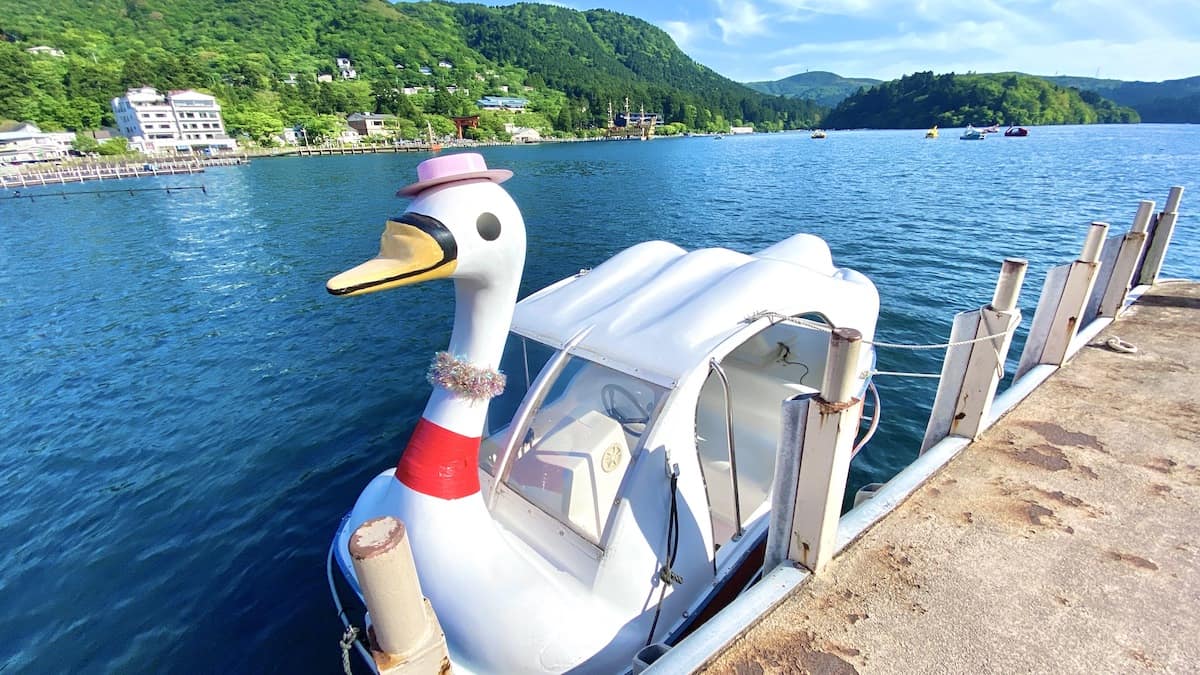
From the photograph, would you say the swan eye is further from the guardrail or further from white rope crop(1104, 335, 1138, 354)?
white rope crop(1104, 335, 1138, 354)

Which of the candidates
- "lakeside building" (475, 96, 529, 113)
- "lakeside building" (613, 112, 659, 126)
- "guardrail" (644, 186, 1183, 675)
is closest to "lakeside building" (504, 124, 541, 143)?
"lakeside building" (475, 96, 529, 113)

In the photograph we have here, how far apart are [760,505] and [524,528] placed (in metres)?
2.32

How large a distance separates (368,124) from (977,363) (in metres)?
125

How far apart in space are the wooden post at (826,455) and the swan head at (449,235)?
7.01 feet

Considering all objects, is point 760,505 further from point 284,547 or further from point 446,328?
point 446,328


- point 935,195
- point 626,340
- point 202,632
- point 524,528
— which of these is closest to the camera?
point 524,528

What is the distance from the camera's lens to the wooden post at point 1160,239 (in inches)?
283

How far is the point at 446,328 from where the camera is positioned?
1360 cm

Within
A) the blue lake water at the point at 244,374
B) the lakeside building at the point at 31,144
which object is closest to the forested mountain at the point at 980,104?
the blue lake water at the point at 244,374

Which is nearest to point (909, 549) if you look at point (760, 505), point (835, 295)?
point (760, 505)

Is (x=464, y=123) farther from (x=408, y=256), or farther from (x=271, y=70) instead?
(x=408, y=256)

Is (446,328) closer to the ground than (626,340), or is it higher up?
closer to the ground

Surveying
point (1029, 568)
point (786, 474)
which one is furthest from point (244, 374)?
point (1029, 568)

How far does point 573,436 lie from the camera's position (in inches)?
168
